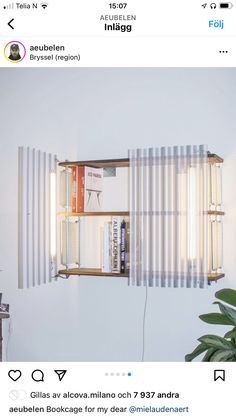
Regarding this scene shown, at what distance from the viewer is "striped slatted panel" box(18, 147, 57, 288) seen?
302 centimetres

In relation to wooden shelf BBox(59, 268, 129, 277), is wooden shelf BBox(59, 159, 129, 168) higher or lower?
higher

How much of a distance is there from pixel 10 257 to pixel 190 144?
5.03ft

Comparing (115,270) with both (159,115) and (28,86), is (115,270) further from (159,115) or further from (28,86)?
(28,86)
